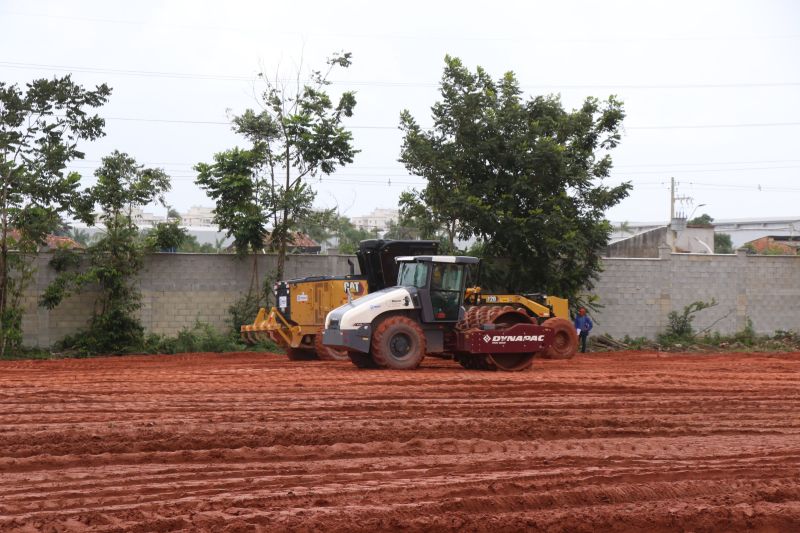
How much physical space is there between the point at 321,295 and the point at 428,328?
12.6 feet

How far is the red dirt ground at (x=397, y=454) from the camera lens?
7.38 metres

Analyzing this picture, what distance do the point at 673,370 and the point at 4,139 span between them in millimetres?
A: 16223

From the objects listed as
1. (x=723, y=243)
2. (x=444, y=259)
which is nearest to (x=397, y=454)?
(x=444, y=259)

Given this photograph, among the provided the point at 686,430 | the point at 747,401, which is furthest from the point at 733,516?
the point at 747,401

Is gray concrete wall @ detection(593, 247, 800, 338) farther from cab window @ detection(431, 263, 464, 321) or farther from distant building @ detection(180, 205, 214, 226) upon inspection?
distant building @ detection(180, 205, 214, 226)

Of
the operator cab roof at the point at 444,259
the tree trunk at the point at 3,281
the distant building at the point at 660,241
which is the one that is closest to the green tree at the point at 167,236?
the tree trunk at the point at 3,281

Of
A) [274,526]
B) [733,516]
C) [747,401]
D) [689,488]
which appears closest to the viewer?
[274,526]

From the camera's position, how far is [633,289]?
30.1m

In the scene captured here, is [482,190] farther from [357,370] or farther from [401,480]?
[401,480]

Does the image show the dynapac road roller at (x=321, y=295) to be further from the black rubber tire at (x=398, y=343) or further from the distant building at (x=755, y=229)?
the distant building at (x=755, y=229)

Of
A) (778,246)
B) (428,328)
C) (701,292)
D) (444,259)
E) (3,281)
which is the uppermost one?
(778,246)

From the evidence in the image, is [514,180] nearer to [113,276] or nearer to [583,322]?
[583,322]

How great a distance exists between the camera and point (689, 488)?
328 inches

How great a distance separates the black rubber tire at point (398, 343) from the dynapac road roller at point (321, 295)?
3.23 m
